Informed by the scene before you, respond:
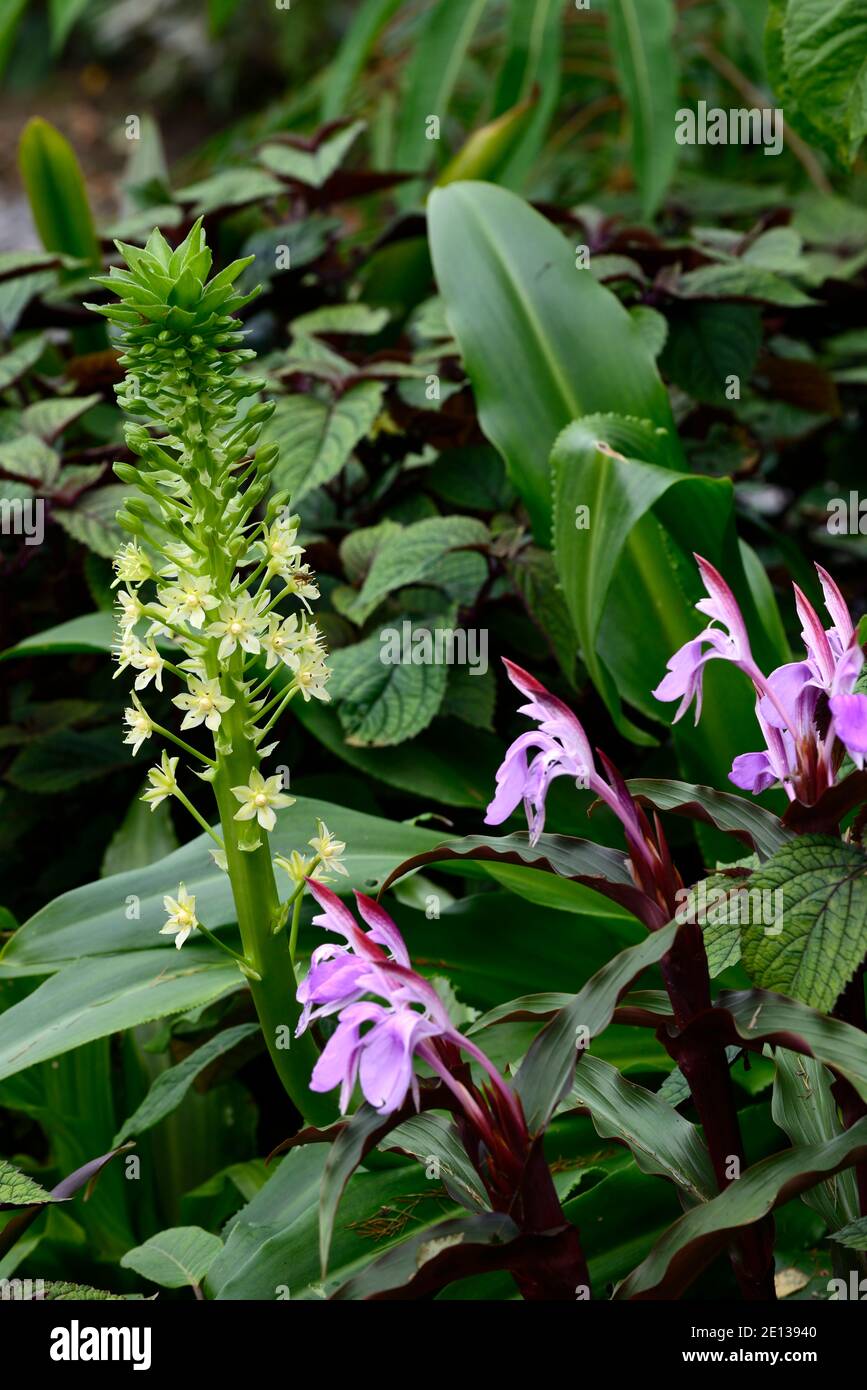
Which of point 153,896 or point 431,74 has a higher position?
point 431,74

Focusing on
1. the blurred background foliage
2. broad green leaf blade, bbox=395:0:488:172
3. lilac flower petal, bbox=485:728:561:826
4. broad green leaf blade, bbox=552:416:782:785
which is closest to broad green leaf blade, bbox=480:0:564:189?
the blurred background foliage

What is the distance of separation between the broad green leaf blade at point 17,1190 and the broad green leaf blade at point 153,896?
0.19m

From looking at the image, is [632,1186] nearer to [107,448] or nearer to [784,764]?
[784,764]

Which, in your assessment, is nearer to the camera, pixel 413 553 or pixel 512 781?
pixel 512 781

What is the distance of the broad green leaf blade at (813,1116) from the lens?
0.83m

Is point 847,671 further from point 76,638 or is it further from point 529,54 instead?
point 529,54

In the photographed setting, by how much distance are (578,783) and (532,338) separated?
2.56ft

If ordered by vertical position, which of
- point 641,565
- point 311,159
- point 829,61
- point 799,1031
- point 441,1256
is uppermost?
point 311,159

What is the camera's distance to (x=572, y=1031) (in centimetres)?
71

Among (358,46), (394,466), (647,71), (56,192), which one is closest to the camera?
(394,466)

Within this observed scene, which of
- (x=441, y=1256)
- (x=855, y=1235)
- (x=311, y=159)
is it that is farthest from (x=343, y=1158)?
(x=311, y=159)

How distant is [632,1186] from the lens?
92 cm
